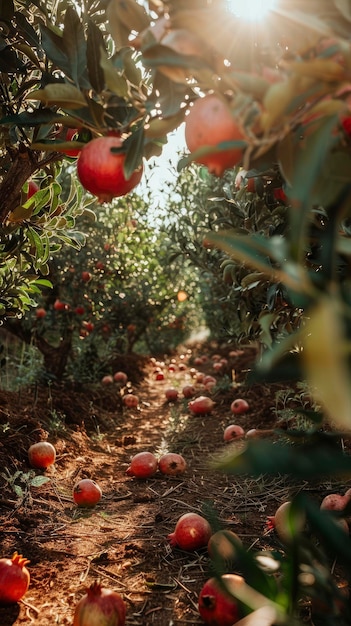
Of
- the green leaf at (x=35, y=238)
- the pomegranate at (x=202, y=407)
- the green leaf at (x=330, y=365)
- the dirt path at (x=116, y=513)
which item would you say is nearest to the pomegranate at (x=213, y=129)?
the green leaf at (x=330, y=365)

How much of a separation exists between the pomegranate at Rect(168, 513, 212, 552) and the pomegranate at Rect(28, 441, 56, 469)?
1325mm

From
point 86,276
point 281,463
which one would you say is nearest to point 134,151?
point 281,463

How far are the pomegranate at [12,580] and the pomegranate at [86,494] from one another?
1105 mm

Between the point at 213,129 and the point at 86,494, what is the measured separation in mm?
2556

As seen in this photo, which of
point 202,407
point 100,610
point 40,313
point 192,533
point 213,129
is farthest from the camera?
point 40,313

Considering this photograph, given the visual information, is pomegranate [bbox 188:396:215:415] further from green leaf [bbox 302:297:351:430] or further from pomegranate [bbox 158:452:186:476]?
green leaf [bbox 302:297:351:430]

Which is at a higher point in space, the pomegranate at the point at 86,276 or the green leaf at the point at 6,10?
the green leaf at the point at 6,10

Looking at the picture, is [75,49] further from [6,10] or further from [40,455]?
[40,455]

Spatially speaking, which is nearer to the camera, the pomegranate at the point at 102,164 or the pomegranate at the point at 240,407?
the pomegranate at the point at 102,164

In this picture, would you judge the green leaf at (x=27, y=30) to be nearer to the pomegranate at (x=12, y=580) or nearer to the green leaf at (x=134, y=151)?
the green leaf at (x=134, y=151)

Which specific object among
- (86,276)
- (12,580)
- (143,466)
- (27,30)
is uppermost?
(27,30)

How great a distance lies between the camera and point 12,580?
1.92m

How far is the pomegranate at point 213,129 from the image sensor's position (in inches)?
42.1

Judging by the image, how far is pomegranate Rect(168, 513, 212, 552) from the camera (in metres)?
2.42
